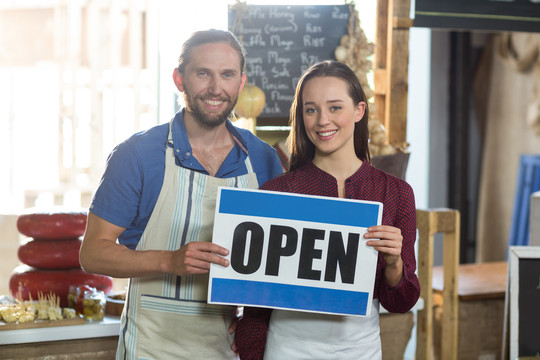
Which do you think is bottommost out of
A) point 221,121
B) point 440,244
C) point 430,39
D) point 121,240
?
point 440,244

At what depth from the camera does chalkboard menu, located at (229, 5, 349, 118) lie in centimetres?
319

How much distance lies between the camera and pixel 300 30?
3262 mm

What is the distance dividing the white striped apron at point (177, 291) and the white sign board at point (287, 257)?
26 cm

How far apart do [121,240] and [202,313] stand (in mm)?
331

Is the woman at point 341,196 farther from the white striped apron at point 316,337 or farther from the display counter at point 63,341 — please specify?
the display counter at point 63,341

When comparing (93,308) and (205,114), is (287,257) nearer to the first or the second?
(205,114)

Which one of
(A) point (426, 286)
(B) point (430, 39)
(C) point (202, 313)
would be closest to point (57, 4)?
(B) point (430, 39)

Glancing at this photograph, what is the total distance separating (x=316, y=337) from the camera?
187cm

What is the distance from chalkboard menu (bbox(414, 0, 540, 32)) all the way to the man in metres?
1.70

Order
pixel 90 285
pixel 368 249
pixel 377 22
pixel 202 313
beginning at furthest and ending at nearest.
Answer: pixel 377 22
pixel 90 285
pixel 202 313
pixel 368 249

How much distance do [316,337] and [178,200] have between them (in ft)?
1.85

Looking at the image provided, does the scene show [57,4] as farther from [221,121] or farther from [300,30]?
[221,121]

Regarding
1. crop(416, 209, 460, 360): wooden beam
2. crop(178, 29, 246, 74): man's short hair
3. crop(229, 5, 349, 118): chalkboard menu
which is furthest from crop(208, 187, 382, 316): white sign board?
crop(416, 209, 460, 360): wooden beam

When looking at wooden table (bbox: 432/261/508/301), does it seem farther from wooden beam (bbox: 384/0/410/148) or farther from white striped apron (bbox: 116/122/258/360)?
white striped apron (bbox: 116/122/258/360)
